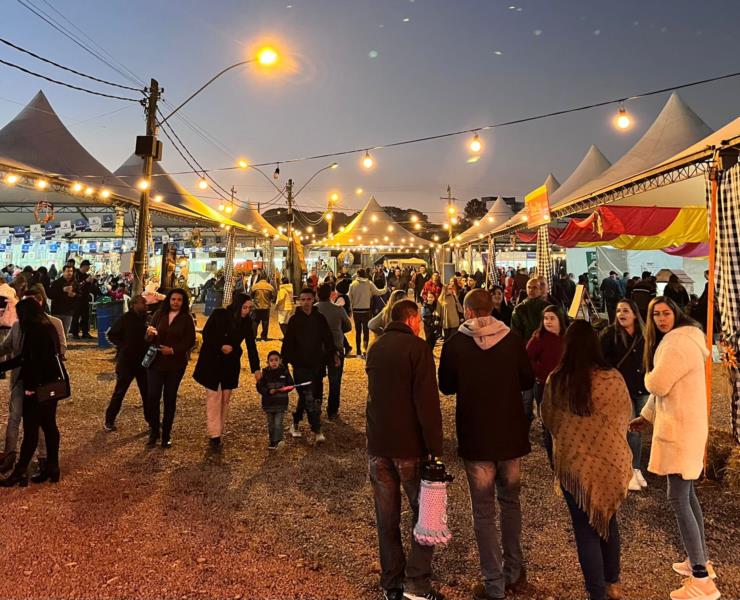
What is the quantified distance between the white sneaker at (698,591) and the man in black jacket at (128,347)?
5.48 m

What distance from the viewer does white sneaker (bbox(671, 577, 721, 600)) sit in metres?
2.74

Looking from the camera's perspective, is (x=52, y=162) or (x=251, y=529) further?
(x=52, y=162)

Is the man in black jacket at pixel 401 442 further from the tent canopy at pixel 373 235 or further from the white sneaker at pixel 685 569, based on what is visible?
the tent canopy at pixel 373 235


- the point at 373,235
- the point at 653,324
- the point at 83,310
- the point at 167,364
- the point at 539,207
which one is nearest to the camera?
the point at 653,324

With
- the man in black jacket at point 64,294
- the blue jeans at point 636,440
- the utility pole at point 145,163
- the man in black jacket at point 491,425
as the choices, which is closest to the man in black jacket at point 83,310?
the man in black jacket at point 64,294

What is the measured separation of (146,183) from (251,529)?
28.3 ft

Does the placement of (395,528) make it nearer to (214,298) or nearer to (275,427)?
(275,427)

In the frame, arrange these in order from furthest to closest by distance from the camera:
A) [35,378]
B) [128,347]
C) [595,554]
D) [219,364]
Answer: [128,347]
[219,364]
[35,378]
[595,554]

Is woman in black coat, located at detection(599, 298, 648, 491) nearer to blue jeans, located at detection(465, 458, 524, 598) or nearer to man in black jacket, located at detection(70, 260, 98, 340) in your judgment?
blue jeans, located at detection(465, 458, 524, 598)

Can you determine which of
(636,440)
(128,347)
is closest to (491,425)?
(636,440)

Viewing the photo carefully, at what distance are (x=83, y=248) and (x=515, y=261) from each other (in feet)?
80.2

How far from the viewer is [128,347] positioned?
586 cm

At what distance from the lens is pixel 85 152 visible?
46.5 feet

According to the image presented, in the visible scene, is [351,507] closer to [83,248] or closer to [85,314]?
[85,314]
